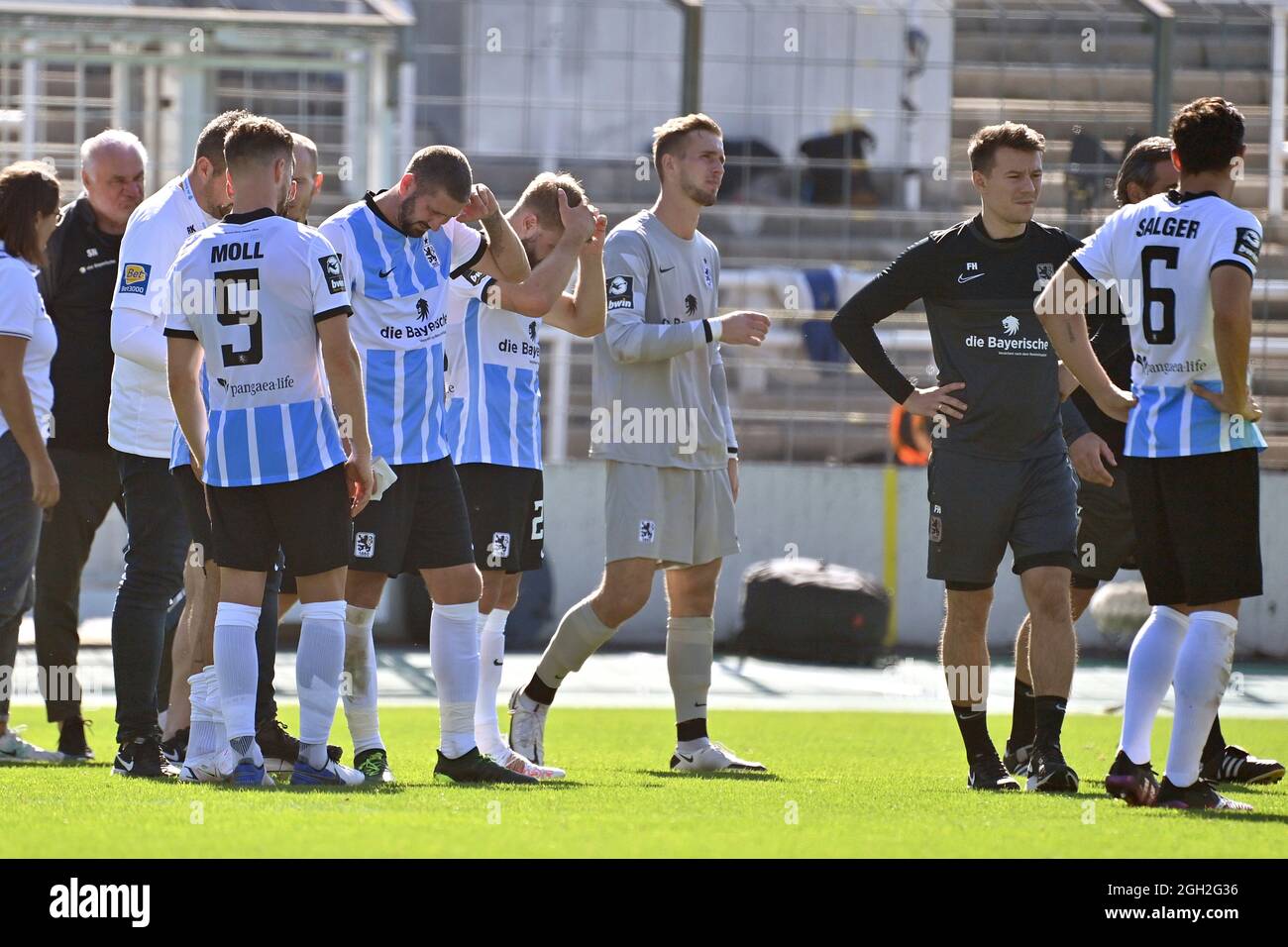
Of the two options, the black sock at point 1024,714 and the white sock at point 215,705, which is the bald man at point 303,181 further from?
the black sock at point 1024,714

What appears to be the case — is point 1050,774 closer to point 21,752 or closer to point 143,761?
point 143,761

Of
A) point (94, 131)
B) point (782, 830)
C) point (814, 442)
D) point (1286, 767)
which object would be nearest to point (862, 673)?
point (814, 442)

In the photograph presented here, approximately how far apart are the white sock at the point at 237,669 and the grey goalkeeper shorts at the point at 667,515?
179 centimetres

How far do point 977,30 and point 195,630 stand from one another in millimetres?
9299

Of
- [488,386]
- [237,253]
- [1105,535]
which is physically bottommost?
[1105,535]

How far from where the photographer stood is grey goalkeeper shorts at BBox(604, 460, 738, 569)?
6883 mm

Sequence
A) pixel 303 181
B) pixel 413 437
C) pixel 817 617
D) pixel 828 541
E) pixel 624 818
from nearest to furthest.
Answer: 1. pixel 624 818
2. pixel 413 437
3. pixel 303 181
4. pixel 817 617
5. pixel 828 541

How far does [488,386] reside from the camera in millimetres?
6879

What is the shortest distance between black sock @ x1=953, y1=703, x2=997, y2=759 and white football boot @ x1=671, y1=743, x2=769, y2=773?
2.79ft

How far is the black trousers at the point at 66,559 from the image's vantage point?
7.08 m

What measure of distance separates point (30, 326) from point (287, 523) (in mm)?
1816

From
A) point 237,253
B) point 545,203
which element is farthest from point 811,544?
point 237,253

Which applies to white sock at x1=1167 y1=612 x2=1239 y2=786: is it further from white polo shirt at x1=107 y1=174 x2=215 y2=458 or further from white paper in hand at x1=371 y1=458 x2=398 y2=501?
white polo shirt at x1=107 y1=174 x2=215 y2=458

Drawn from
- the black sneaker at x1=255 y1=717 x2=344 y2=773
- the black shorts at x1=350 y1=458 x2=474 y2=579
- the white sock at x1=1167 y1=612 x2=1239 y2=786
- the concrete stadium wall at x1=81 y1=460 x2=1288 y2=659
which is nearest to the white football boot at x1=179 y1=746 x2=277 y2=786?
the black shorts at x1=350 y1=458 x2=474 y2=579
